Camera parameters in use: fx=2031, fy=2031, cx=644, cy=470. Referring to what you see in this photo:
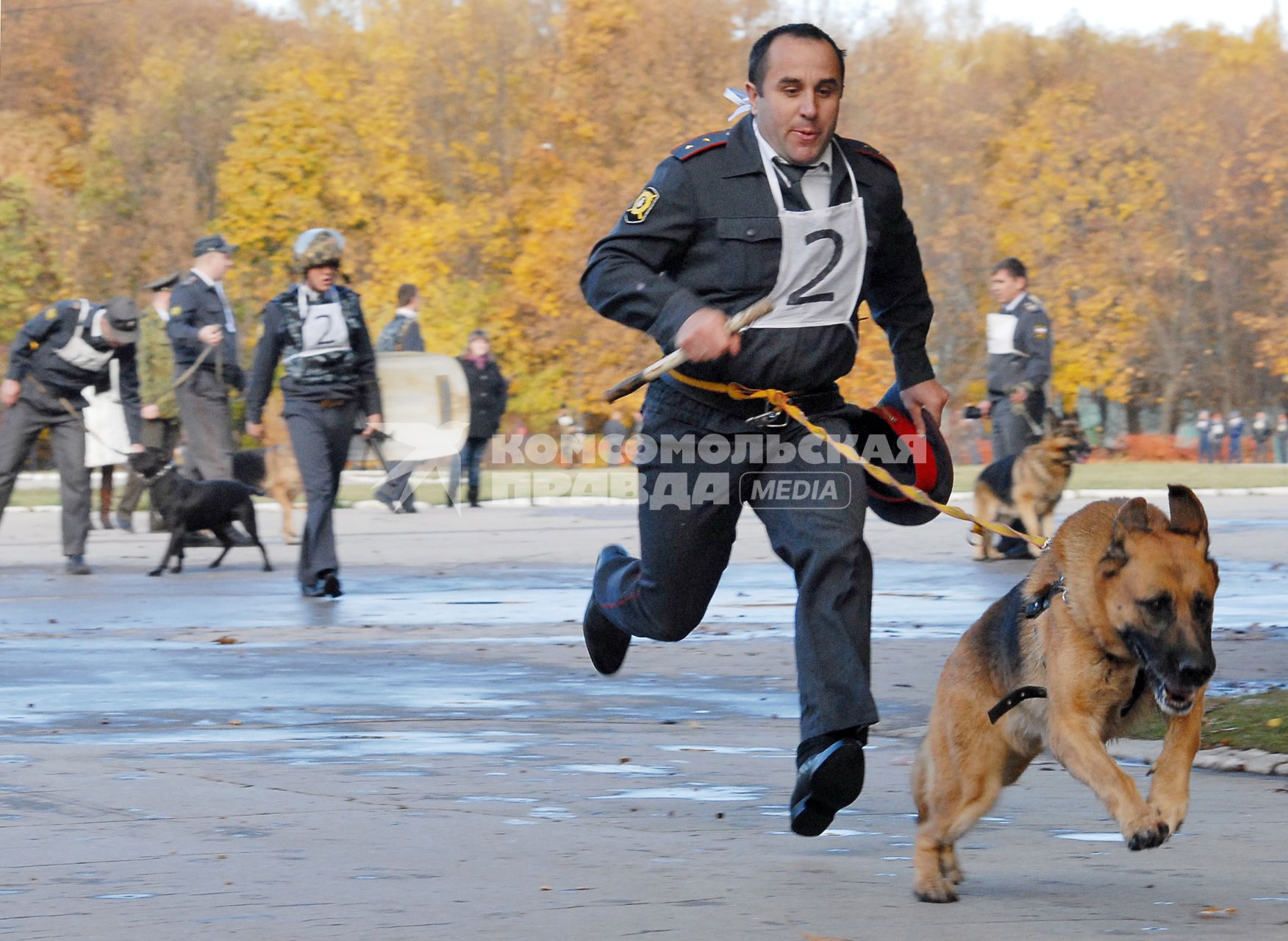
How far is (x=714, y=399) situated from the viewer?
5.41m

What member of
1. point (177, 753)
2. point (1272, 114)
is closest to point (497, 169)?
point (1272, 114)

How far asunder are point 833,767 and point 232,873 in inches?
57.8

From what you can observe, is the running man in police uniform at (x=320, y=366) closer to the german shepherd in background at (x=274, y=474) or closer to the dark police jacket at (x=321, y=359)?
the dark police jacket at (x=321, y=359)

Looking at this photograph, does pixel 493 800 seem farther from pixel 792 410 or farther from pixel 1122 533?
pixel 1122 533

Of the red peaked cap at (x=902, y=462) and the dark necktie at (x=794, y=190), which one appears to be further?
the red peaked cap at (x=902, y=462)

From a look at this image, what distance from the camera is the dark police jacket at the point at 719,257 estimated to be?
528 cm

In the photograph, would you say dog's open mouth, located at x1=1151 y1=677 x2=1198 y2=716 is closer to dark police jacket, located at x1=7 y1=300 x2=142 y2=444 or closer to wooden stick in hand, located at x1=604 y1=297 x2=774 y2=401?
wooden stick in hand, located at x1=604 y1=297 x2=774 y2=401

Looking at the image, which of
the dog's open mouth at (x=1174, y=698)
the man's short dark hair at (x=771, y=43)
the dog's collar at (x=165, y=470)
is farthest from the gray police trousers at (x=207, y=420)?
the dog's open mouth at (x=1174, y=698)

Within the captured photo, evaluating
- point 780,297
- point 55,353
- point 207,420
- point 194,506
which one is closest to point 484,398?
point 207,420

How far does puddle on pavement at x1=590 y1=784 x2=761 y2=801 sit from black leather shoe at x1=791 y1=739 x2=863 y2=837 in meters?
0.92

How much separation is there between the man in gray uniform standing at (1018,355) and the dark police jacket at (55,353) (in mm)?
6574

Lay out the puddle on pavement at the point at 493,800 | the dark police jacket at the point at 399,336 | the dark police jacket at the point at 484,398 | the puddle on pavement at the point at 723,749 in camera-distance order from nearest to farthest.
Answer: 1. the puddle on pavement at the point at 493,800
2. the puddle on pavement at the point at 723,749
3. the dark police jacket at the point at 399,336
4. the dark police jacket at the point at 484,398

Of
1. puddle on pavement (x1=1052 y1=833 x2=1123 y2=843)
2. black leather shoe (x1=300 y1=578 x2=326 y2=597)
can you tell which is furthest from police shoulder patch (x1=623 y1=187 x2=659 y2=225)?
A: black leather shoe (x1=300 y1=578 x2=326 y2=597)

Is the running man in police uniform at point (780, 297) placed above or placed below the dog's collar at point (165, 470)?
above
